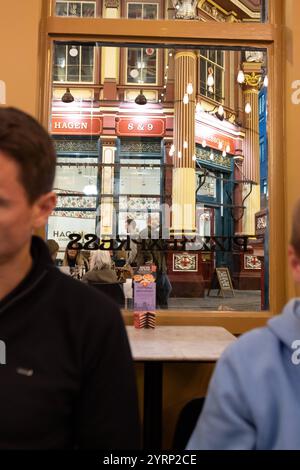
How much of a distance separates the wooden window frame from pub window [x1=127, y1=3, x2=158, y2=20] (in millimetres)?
158

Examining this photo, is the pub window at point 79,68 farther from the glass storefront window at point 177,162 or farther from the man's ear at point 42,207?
the man's ear at point 42,207

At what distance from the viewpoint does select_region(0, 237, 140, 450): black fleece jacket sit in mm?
886

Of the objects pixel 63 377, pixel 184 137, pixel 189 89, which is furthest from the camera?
pixel 189 89

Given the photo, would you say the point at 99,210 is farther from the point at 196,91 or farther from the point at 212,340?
the point at 196,91

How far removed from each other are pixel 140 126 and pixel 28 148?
8387 mm

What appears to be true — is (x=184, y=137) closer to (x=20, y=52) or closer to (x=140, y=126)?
(x=140, y=126)

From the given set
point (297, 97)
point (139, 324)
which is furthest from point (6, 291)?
point (297, 97)

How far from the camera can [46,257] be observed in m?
1.02

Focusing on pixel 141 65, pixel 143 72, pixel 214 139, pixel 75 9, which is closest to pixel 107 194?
pixel 75 9

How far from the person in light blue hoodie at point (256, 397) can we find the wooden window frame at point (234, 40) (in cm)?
193

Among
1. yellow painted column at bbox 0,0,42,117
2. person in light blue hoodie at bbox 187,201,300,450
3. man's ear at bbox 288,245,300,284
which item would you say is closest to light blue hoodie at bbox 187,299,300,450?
person in light blue hoodie at bbox 187,201,300,450

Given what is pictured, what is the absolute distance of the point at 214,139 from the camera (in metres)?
8.77

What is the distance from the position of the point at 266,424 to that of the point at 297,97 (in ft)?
8.03

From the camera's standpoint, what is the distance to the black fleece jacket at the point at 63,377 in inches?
34.9
